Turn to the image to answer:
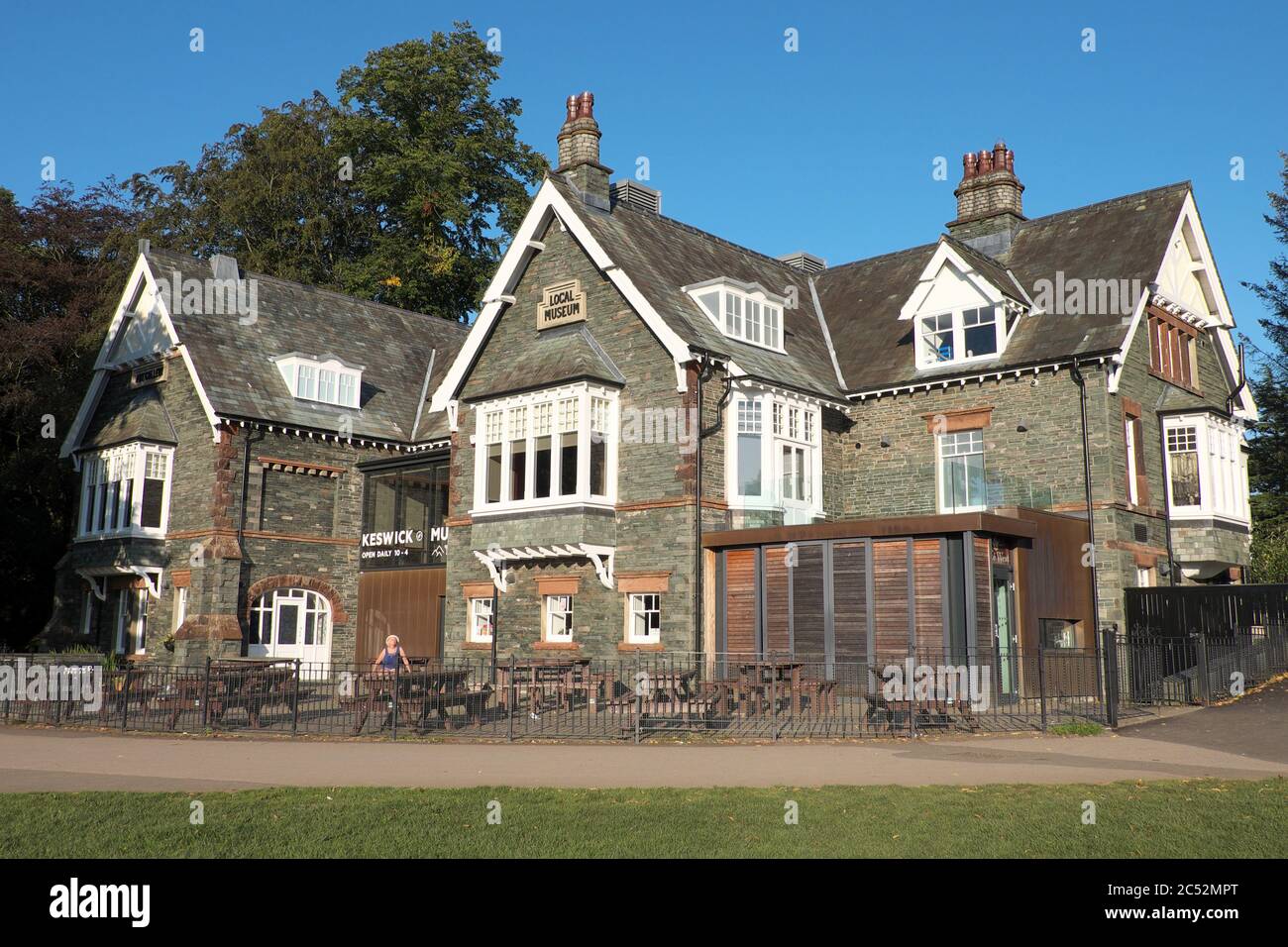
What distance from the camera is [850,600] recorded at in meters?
21.4

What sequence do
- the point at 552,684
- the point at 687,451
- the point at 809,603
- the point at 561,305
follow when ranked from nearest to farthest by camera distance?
the point at 552,684 → the point at 809,603 → the point at 687,451 → the point at 561,305

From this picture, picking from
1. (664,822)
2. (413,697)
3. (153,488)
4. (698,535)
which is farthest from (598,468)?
(664,822)

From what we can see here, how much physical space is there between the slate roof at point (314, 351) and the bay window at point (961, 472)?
13.9 metres

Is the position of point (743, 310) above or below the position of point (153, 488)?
above

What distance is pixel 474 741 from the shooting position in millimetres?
16297

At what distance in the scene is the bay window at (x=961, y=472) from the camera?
78.1 ft

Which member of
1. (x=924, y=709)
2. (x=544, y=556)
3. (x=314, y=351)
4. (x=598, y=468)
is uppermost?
(x=314, y=351)

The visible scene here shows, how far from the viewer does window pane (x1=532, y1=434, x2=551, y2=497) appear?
977 inches

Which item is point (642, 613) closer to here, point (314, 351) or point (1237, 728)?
point (1237, 728)

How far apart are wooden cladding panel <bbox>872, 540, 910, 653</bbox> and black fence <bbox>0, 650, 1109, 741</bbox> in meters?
0.58

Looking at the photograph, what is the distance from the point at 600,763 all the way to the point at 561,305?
48.7ft

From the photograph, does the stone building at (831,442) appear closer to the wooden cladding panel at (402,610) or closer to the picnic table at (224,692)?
the wooden cladding panel at (402,610)

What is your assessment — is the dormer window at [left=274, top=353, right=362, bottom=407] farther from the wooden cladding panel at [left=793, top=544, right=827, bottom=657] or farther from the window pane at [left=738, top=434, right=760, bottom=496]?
the wooden cladding panel at [left=793, top=544, right=827, bottom=657]
